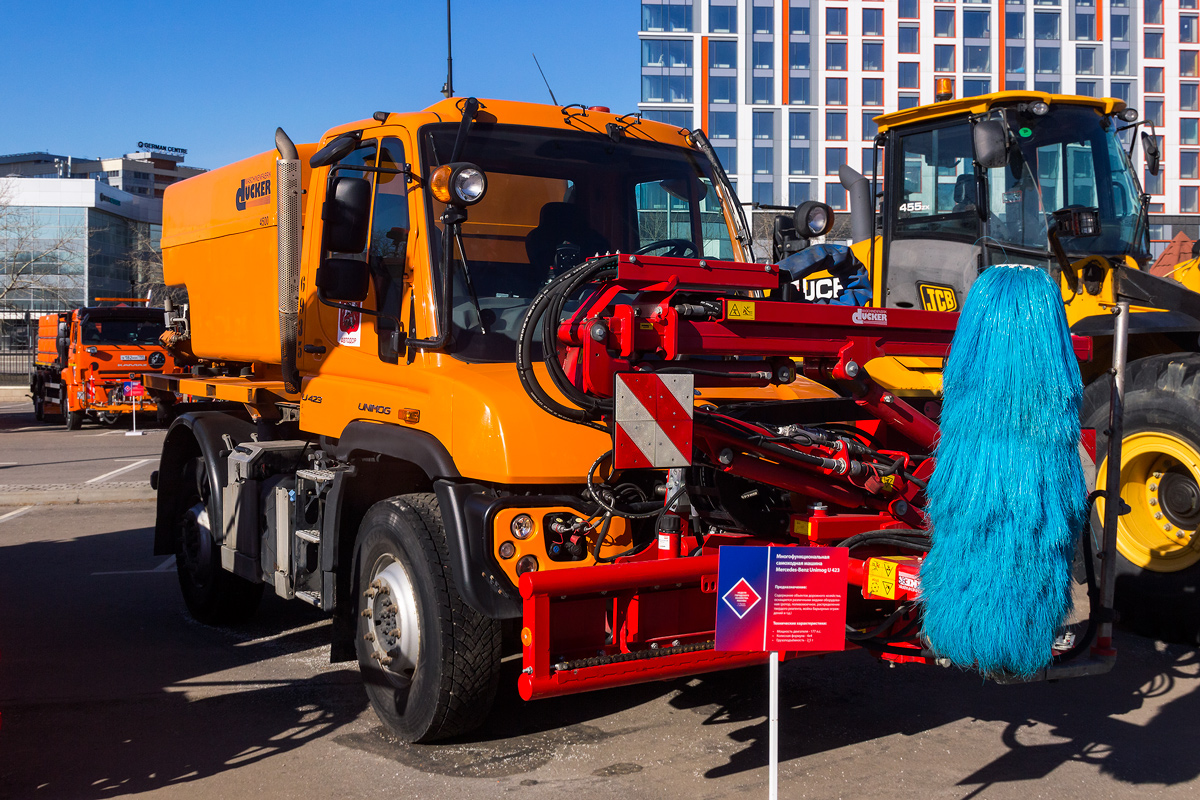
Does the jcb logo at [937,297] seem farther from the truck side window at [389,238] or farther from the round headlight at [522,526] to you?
the round headlight at [522,526]

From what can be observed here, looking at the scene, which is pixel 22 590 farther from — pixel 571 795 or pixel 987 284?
pixel 987 284

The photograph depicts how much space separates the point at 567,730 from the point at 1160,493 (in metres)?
4.08

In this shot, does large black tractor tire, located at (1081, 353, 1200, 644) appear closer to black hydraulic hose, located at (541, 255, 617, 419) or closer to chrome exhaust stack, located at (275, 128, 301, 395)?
black hydraulic hose, located at (541, 255, 617, 419)

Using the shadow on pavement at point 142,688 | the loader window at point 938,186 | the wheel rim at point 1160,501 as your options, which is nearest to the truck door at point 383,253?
the shadow on pavement at point 142,688

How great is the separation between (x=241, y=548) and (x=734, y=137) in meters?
66.7

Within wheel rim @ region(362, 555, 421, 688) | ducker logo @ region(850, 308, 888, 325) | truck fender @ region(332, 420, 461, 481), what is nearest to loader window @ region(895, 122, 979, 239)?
ducker logo @ region(850, 308, 888, 325)

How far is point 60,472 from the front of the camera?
15250 millimetres

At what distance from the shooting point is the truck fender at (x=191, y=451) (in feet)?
22.6

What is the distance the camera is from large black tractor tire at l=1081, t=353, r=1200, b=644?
6.61 metres

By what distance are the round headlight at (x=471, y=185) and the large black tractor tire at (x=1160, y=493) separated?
159 inches

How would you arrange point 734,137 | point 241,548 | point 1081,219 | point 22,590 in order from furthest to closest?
point 734,137 < point 22,590 < point 1081,219 < point 241,548

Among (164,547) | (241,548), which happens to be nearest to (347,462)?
(241,548)

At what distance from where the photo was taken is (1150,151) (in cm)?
806

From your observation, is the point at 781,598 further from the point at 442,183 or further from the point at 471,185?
the point at 442,183
